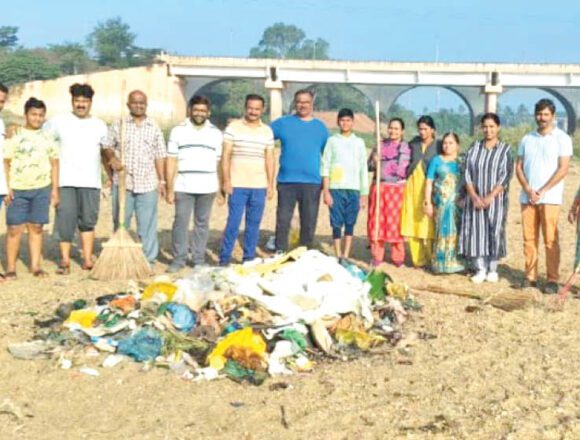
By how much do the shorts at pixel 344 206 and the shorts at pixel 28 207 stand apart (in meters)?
2.50

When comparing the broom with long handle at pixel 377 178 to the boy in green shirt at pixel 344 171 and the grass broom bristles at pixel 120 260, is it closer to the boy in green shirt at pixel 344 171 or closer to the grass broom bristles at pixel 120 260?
the boy in green shirt at pixel 344 171

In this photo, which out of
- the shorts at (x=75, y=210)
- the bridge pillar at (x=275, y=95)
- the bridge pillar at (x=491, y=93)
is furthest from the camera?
the bridge pillar at (x=275, y=95)

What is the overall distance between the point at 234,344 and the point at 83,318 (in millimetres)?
1155

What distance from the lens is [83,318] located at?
4977 mm

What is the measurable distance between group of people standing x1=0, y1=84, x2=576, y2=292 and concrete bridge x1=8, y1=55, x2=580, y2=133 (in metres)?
36.9

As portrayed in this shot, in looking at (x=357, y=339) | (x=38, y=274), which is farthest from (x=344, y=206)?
(x=38, y=274)

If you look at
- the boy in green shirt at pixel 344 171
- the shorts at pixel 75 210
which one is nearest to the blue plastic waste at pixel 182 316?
the shorts at pixel 75 210

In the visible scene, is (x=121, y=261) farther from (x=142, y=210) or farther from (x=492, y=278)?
(x=492, y=278)

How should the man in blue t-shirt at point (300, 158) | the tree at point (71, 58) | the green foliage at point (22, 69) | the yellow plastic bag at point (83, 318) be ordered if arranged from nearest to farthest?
1. the yellow plastic bag at point (83, 318)
2. the man in blue t-shirt at point (300, 158)
3. the green foliage at point (22, 69)
4. the tree at point (71, 58)

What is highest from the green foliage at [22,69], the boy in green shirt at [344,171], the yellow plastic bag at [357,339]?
the green foliage at [22,69]

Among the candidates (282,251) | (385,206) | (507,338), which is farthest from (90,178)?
(507,338)

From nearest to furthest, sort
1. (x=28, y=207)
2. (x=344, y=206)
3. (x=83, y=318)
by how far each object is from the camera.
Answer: (x=83, y=318) < (x=28, y=207) < (x=344, y=206)

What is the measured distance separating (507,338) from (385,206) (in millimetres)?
2383

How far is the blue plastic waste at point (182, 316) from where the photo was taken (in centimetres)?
480
